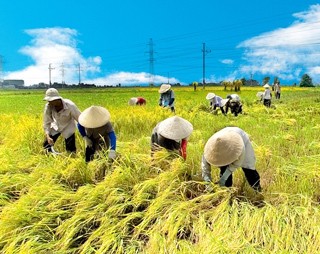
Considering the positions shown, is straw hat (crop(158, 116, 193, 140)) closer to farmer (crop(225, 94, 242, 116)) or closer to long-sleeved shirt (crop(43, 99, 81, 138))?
long-sleeved shirt (crop(43, 99, 81, 138))

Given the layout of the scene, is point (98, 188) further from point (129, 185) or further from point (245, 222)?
point (245, 222)

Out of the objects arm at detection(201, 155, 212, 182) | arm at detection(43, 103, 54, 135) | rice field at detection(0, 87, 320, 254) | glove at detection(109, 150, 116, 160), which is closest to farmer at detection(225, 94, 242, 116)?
rice field at detection(0, 87, 320, 254)

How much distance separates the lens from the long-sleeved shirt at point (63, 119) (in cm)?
529

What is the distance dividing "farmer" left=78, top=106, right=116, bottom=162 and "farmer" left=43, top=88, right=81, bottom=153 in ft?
1.82

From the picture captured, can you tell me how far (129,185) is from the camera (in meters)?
3.98

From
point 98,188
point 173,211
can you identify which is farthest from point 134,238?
point 98,188

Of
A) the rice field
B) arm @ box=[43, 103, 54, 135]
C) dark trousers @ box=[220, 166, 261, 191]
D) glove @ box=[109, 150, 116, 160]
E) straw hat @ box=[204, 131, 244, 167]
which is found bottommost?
the rice field

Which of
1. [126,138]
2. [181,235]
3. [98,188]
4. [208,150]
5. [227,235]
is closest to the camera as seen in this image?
[227,235]

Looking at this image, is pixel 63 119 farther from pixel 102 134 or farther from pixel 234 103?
pixel 234 103

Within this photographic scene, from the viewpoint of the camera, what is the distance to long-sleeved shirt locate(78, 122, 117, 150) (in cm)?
467

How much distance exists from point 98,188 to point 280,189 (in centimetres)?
179

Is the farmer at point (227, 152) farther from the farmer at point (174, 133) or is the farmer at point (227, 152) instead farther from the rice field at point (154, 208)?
the farmer at point (174, 133)

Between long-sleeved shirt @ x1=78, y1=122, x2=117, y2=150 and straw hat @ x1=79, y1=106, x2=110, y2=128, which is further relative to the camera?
long-sleeved shirt @ x1=78, y1=122, x2=117, y2=150

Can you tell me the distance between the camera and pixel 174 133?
13.1 feet
